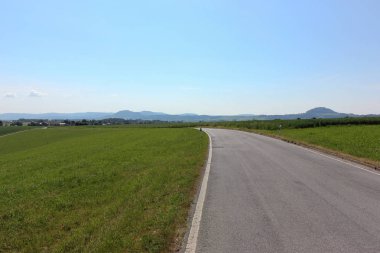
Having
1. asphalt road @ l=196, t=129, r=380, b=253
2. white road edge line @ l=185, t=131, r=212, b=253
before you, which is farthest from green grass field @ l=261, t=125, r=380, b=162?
white road edge line @ l=185, t=131, r=212, b=253

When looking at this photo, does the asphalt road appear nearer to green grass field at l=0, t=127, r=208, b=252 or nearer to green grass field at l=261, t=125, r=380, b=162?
green grass field at l=0, t=127, r=208, b=252

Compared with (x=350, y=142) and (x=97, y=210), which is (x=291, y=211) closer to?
(x=97, y=210)

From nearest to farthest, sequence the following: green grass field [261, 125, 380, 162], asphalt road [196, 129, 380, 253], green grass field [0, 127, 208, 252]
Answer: asphalt road [196, 129, 380, 253]
green grass field [0, 127, 208, 252]
green grass field [261, 125, 380, 162]

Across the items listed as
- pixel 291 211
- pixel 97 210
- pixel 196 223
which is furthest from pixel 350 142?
pixel 196 223

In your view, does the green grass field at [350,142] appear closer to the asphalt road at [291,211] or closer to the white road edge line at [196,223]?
the asphalt road at [291,211]

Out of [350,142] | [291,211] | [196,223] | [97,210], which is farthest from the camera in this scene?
[350,142]

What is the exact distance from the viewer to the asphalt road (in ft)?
20.4

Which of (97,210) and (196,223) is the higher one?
(196,223)

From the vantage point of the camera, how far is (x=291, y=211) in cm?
→ 832

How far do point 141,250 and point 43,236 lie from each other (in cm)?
229

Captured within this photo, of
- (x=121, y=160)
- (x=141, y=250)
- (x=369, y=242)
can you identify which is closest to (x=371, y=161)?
(x=121, y=160)

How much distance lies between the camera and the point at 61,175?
49.3 feet

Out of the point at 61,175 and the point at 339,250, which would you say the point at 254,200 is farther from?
the point at 61,175

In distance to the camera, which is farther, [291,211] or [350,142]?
[350,142]
